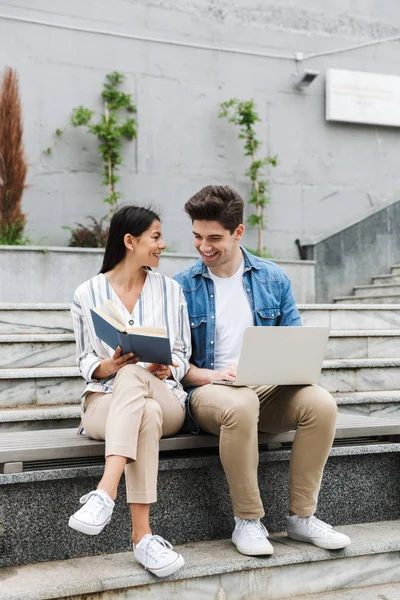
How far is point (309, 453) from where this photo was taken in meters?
2.65

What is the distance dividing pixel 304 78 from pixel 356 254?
1.98m

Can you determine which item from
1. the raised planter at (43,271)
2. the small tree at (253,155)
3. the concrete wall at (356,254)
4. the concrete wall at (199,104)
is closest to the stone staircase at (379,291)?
the concrete wall at (356,254)

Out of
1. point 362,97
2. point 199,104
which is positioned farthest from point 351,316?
point 362,97

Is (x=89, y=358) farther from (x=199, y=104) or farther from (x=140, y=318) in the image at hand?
(x=199, y=104)

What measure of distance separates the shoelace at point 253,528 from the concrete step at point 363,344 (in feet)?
7.28

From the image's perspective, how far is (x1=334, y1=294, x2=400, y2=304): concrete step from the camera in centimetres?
683

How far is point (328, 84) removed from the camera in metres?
8.45

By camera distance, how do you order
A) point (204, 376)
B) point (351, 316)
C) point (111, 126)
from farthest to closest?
1. point (111, 126)
2. point (351, 316)
3. point (204, 376)

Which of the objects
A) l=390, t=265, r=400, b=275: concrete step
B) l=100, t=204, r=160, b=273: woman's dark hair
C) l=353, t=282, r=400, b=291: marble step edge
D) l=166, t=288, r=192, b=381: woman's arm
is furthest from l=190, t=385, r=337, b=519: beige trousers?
l=390, t=265, r=400, b=275: concrete step

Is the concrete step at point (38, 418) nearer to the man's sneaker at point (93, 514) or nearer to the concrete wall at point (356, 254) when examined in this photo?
the man's sneaker at point (93, 514)

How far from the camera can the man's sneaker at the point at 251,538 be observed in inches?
98.1

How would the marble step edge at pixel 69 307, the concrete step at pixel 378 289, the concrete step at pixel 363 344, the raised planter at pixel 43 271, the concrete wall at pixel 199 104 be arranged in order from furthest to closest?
the concrete wall at pixel 199 104
the concrete step at pixel 378 289
the raised planter at pixel 43 271
the concrete step at pixel 363 344
the marble step edge at pixel 69 307

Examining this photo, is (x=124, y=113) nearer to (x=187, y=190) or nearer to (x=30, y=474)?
(x=187, y=190)

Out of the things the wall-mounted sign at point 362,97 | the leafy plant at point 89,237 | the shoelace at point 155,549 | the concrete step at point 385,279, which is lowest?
the shoelace at point 155,549
